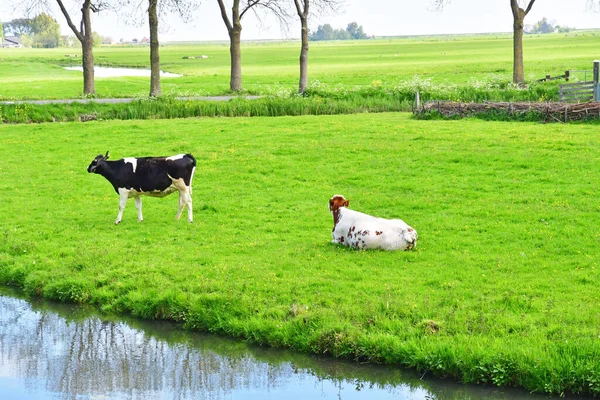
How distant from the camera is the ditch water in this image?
13.0 metres

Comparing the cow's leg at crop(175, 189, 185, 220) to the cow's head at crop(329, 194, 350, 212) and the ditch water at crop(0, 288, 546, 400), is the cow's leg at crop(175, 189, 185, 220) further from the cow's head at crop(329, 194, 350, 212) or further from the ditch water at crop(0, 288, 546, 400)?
the ditch water at crop(0, 288, 546, 400)

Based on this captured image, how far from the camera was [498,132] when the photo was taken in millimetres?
33219

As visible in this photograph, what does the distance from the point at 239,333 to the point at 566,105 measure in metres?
25.8

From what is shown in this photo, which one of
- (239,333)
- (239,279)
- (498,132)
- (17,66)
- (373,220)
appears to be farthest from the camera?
(17,66)

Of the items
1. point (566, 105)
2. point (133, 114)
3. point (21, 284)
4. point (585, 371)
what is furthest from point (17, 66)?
point (585, 371)

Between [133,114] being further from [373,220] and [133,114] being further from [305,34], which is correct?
[373,220]

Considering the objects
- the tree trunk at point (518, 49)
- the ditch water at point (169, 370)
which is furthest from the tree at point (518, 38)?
the ditch water at point (169, 370)

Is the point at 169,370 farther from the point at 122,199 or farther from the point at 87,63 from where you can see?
the point at 87,63

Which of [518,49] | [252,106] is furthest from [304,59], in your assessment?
[518,49]

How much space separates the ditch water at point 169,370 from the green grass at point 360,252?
304 mm

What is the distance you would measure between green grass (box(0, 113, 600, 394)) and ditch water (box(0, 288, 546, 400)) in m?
0.30

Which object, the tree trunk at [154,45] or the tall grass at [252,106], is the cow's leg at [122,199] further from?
the tree trunk at [154,45]

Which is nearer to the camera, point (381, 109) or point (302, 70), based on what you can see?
point (381, 109)

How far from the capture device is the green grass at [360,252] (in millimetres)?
→ 13500
